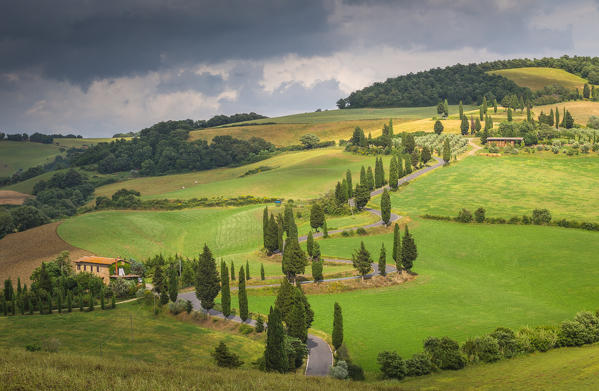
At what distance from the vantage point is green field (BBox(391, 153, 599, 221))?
105938mm

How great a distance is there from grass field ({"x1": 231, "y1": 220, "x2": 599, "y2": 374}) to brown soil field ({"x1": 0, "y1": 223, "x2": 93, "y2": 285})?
149 ft

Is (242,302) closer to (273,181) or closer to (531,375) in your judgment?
(531,375)

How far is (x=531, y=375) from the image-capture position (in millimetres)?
37188

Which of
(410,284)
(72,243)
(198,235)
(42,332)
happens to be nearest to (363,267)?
(410,284)

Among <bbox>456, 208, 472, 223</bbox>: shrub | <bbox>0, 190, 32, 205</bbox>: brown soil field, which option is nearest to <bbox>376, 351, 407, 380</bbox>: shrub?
<bbox>456, 208, 472, 223</bbox>: shrub

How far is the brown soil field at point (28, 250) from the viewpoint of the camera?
3634 inches

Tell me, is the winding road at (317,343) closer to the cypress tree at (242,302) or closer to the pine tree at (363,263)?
the cypress tree at (242,302)

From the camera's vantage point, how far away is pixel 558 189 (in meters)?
117

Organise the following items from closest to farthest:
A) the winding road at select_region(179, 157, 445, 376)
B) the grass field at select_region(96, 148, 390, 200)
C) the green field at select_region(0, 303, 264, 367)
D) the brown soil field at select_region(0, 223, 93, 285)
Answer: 1. the winding road at select_region(179, 157, 445, 376)
2. the green field at select_region(0, 303, 264, 367)
3. the brown soil field at select_region(0, 223, 93, 285)
4. the grass field at select_region(96, 148, 390, 200)

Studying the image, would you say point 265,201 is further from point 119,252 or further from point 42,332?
point 42,332

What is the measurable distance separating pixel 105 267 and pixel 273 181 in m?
74.6

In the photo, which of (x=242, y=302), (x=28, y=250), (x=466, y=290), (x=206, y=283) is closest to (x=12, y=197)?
(x=28, y=250)

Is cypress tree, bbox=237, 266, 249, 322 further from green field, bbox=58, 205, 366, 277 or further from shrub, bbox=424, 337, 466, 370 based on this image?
green field, bbox=58, 205, 366, 277

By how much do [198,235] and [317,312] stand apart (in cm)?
5662
